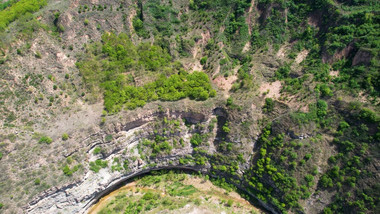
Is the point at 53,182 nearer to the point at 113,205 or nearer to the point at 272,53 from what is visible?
the point at 113,205

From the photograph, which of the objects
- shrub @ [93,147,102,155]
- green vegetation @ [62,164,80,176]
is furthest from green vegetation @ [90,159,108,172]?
green vegetation @ [62,164,80,176]

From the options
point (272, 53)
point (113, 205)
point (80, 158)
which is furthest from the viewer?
point (272, 53)

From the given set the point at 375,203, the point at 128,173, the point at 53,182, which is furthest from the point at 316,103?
the point at 53,182

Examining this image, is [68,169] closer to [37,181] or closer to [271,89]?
[37,181]

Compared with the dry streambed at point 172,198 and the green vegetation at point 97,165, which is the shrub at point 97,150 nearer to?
the green vegetation at point 97,165

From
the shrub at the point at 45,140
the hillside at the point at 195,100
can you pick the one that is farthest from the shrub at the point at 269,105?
the shrub at the point at 45,140

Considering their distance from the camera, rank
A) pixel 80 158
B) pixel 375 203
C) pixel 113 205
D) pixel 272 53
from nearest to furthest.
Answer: pixel 375 203 → pixel 80 158 → pixel 113 205 → pixel 272 53

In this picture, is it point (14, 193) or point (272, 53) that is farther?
point (272, 53)

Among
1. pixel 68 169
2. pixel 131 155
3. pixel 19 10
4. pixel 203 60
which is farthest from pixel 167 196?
pixel 19 10
